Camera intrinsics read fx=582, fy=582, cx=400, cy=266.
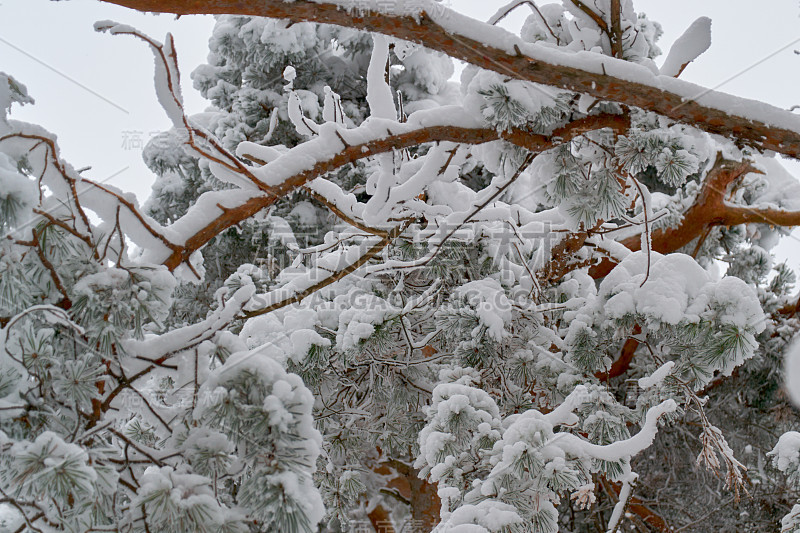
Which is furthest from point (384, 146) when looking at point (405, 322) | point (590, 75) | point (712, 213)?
point (712, 213)

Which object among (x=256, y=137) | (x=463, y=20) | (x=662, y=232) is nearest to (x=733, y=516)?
(x=662, y=232)

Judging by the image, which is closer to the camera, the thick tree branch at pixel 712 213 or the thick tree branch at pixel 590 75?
the thick tree branch at pixel 590 75

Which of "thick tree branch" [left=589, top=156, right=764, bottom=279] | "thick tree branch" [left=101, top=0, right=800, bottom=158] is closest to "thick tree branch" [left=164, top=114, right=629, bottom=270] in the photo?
"thick tree branch" [left=101, top=0, right=800, bottom=158]

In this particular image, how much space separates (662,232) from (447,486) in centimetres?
273

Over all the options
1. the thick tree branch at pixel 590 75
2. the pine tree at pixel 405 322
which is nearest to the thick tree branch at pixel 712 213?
the pine tree at pixel 405 322

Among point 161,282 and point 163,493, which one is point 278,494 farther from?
point 161,282

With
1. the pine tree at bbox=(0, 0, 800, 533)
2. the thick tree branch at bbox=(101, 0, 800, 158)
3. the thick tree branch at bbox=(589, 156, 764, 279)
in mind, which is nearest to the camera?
the pine tree at bbox=(0, 0, 800, 533)

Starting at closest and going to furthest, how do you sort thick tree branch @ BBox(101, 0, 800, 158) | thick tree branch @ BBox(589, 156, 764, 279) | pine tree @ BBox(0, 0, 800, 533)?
pine tree @ BBox(0, 0, 800, 533) < thick tree branch @ BBox(101, 0, 800, 158) < thick tree branch @ BBox(589, 156, 764, 279)

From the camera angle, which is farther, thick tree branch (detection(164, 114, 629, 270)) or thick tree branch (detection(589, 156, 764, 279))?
thick tree branch (detection(589, 156, 764, 279))

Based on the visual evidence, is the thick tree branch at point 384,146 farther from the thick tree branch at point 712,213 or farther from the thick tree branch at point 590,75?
the thick tree branch at point 712,213

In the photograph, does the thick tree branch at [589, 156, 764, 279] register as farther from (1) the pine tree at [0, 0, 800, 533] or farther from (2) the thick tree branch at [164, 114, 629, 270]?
(2) the thick tree branch at [164, 114, 629, 270]

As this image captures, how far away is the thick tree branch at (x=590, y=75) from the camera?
159 centimetres

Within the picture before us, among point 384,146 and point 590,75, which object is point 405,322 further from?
point 590,75

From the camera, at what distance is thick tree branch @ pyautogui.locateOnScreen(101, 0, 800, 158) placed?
62.8 inches
